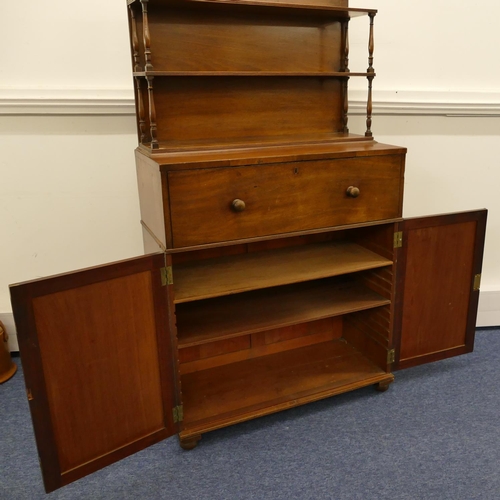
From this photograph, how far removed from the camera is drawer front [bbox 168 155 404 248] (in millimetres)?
1447

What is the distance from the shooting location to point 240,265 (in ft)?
6.02

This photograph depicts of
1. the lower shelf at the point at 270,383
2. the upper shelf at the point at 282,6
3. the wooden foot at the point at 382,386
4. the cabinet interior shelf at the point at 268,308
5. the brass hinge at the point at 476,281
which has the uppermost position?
the upper shelf at the point at 282,6

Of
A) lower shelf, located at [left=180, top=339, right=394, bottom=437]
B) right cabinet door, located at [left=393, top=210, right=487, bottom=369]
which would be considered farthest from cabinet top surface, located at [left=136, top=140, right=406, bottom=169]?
lower shelf, located at [left=180, top=339, right=394, bottom=437]

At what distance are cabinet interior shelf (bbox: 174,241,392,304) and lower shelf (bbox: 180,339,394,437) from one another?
478mm

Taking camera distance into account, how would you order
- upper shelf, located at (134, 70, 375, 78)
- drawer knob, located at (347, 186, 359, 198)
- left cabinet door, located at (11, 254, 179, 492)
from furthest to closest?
drawer knob, located at (347, 186, 359, 198)
upper shelf, located at (134, 70, 375, 78)
left cabinet door, located at (11, 254, 179, 492)

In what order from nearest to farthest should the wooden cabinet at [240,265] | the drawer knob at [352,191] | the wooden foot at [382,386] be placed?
the wooden cabinet at [240,265] < the drawer knob at [352,191] < the wooden foot at [382,386]

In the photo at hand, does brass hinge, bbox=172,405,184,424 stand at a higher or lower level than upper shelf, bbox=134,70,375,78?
lower

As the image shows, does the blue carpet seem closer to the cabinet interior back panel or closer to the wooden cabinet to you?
the wooden cabinet

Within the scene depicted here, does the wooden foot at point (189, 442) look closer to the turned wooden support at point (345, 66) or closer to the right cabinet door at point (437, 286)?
the right cabinet door at point (437, 286)

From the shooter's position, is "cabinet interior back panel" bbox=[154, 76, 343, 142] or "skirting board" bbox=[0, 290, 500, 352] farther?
"skirting board" bbox=[0, 290, 500, 352]

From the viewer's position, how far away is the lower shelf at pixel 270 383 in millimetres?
1761

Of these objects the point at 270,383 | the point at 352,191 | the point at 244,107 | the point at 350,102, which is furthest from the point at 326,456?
the point at 350,102

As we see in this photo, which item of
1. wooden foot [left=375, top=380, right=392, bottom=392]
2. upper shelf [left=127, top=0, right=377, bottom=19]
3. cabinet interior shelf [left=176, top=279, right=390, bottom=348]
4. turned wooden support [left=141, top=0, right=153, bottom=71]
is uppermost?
upper shelf [left=127, top=0, right=377, bottom=19]

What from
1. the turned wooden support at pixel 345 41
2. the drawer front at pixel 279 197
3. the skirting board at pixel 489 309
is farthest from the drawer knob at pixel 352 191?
the skirting board at pixel 489 309
